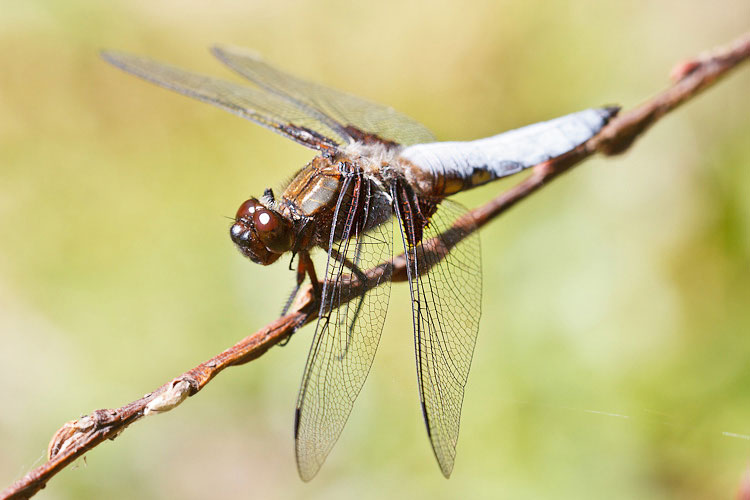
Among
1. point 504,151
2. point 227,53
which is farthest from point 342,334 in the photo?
point 227,53

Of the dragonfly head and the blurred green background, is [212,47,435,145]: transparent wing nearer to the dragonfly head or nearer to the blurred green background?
the dragonfly head

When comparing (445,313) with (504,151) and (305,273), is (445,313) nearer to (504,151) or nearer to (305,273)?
(305,273)

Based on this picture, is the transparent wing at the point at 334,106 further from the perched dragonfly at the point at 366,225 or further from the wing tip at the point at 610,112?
the wing tip at the point at 610,112

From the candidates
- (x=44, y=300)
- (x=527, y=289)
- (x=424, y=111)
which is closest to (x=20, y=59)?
(x=44, y=300)

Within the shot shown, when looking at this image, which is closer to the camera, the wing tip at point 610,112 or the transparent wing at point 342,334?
the transparent wing at point 342,334

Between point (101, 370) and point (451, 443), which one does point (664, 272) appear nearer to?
point (451, 443)

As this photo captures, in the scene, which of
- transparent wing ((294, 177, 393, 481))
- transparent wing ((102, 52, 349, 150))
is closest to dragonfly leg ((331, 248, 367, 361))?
transparent wing ((294, 177, 393, 481))

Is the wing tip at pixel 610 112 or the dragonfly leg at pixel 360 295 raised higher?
the wing tip at pixel 610 112

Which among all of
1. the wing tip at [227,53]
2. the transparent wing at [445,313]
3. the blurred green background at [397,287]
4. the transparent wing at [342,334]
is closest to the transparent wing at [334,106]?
the wing tip at [227,53]
